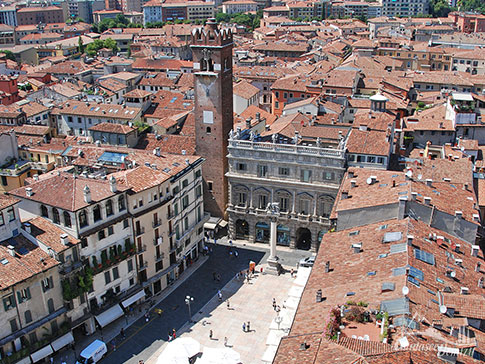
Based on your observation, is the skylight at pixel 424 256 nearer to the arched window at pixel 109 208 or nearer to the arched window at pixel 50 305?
the arched window at pixel 109 208

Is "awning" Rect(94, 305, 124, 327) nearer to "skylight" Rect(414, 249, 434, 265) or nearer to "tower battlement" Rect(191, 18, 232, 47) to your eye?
"skylight" Rect(414, 249, 434, 265)

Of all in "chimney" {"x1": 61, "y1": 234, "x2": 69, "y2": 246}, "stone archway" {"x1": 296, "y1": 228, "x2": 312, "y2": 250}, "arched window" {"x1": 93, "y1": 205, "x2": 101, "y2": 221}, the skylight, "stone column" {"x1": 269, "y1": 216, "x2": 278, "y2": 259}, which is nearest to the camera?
the skylight

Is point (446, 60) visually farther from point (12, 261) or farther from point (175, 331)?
point (12, 261)

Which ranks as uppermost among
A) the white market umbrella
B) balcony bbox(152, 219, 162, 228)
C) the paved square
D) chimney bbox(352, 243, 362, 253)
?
chimney bbox(352, 243, 362, 253)

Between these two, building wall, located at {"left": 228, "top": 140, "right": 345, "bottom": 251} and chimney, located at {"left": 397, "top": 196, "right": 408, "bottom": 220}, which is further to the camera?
building wall, located at {"left": 228, "top": 140, "right": 345, "bottom": 251}

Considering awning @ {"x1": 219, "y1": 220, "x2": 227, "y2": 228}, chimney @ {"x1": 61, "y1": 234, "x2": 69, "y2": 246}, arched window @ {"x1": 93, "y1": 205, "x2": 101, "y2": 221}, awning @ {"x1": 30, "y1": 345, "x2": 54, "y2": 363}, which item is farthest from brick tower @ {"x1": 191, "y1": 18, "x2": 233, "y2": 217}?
awning @ {"x1": 30, "y1": 345, "x2": 54, "y2": 363}

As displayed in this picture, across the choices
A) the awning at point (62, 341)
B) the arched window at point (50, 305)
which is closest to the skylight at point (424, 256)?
the arched window at point (50, 305)

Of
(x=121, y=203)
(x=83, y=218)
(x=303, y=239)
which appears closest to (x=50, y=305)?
(x=83, y=218)
